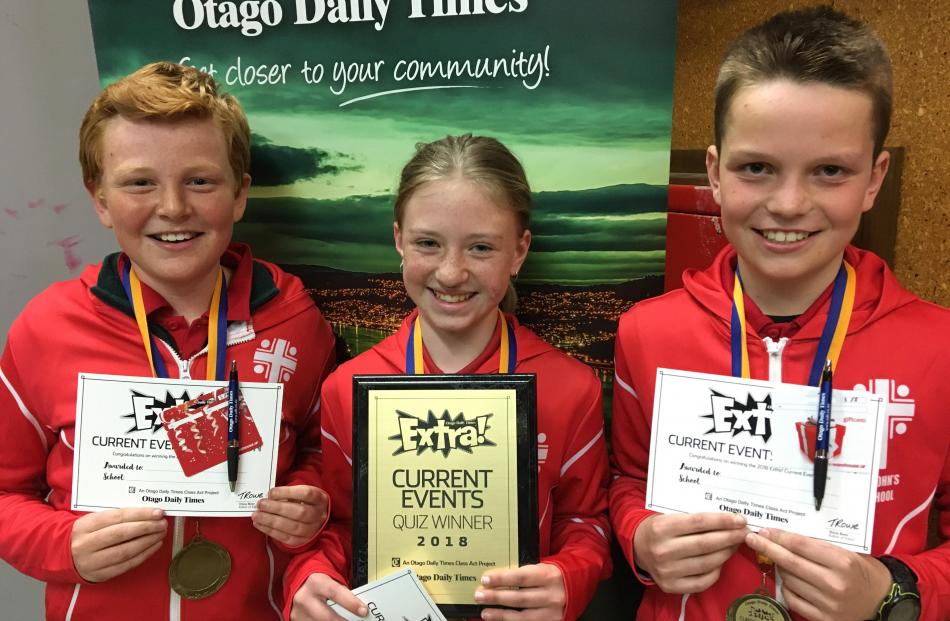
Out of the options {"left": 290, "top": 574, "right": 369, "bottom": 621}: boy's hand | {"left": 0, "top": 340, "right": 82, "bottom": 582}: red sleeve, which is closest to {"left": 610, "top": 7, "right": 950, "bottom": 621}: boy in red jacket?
{"left": 290, "top": 574, "right": 369, "bottom": 621}: boy's hand

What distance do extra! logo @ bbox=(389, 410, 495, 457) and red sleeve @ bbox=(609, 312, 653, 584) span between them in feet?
1.40

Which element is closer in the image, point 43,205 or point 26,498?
point 26,498

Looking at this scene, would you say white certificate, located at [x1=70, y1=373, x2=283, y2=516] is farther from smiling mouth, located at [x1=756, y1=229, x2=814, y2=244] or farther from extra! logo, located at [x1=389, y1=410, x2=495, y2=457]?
smiling mouth, located at [x1=756, y1=229, x2=814, y2=244]

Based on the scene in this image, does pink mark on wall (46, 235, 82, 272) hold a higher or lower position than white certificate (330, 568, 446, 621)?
higher

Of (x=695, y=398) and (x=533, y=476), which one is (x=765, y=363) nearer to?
(x=695, y=398)

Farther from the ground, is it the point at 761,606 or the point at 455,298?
the point at 455,298

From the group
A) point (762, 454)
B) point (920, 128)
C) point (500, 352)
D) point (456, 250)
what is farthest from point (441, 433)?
point (920, 128)

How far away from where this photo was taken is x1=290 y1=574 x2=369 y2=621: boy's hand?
Answer: 1.49 meters

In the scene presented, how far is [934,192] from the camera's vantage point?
196cm

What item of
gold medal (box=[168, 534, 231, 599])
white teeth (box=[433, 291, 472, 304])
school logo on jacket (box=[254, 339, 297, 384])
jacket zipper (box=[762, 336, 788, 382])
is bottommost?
gold medal (box=[168, 534, 231, 599])

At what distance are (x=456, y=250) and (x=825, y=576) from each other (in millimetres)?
1019

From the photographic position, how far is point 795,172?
1462 millimetres

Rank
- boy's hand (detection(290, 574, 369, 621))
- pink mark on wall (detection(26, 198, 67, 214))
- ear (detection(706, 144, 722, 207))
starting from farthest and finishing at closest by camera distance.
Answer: pink mark on wall (detection(26, 198, 67, 214))
ear (detection(706, 144, 722, 207))
boy's hand (detection(290, 574, 369, 621))

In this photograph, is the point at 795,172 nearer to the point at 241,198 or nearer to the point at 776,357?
the point at 776,357
